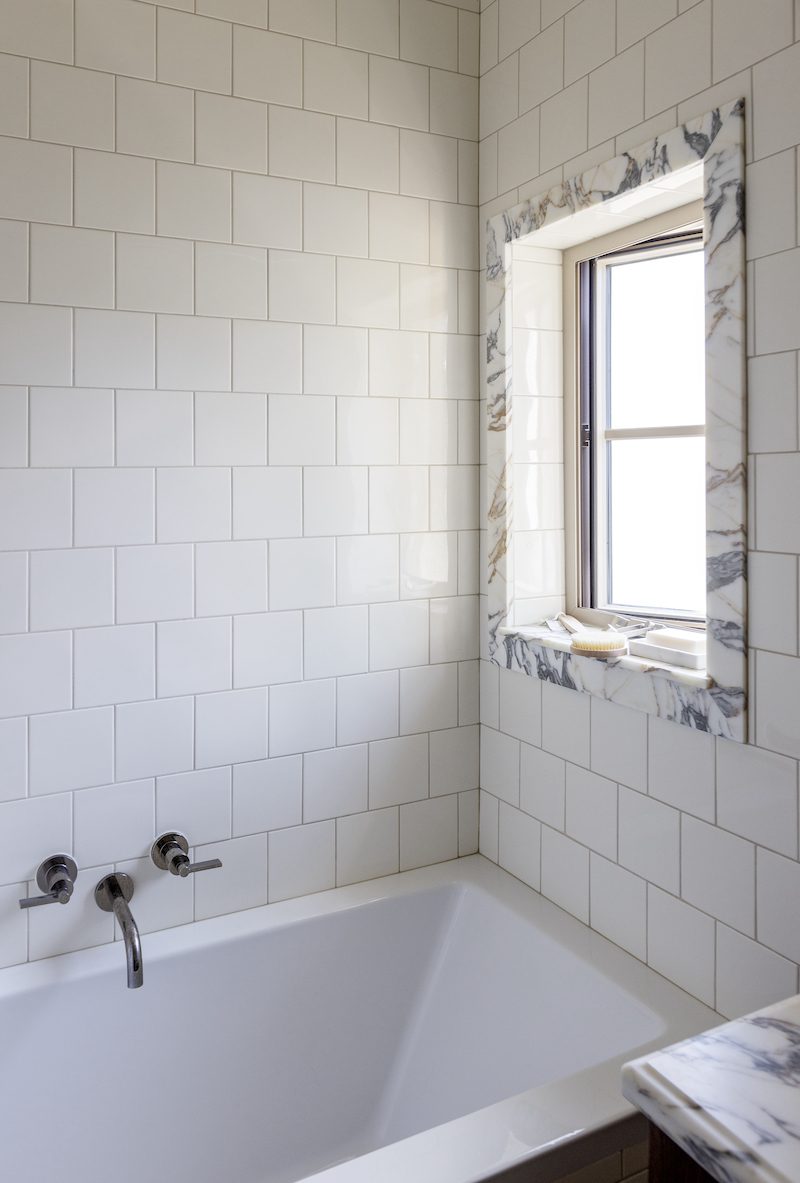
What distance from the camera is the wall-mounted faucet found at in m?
1.57

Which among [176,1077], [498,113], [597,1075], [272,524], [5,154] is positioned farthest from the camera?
[498,113]

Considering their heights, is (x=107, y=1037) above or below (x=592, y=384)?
below

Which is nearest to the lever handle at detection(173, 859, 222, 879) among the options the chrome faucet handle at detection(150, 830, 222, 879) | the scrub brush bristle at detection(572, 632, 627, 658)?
the chrome faucet handle at detection(150, 830, 222, 879)

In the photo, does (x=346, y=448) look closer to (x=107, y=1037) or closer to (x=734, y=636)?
(x=734, y=636)

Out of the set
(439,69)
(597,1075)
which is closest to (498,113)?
(439,69)

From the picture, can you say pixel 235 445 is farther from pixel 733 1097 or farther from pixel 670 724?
pixel 733 1097

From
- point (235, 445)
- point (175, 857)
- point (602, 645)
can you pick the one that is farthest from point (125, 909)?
point (602, 645)

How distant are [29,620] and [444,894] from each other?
113cm

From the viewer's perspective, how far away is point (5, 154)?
5.44 feet

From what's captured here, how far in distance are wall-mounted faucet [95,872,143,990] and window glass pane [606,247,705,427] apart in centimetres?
149

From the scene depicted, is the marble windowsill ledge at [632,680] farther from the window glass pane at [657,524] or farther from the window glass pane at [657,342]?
the window glass pane at [657,342]

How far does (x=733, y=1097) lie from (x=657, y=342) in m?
1.53

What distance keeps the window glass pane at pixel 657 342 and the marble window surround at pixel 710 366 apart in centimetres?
14

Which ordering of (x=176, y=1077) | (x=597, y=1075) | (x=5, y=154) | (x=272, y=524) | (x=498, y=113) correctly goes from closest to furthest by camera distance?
(x=597, y=1075) → (x=5, y=154) → (x=176, y=1077) → (x=272, y=524) → (x=498, y=113)
